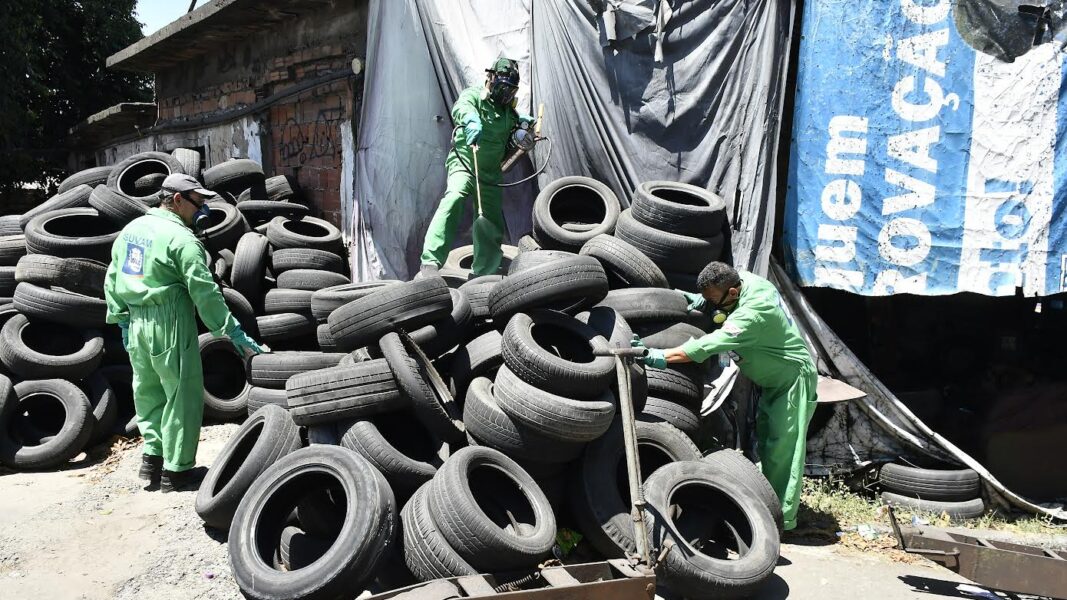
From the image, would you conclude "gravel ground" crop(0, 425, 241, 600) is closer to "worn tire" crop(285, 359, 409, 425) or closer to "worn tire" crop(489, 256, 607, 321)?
"worn tire" crop(285, 359, 409, 425)

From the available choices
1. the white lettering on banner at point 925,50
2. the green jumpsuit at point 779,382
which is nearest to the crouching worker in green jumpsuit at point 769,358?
the green jumpsuit at point 779,382

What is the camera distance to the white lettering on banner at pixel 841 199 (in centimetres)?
622

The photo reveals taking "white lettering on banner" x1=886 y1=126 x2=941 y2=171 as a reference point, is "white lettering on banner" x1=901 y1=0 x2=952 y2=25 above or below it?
above

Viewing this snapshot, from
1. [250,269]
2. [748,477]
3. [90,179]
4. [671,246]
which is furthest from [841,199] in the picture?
[90,179]

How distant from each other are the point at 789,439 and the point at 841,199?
2158mm

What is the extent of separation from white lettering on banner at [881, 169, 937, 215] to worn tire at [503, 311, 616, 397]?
274cm

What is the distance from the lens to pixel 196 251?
523 centimetres

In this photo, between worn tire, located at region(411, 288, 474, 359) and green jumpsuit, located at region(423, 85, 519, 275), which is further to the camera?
green jumpsuit, located at region(423, 85, 519, 275)

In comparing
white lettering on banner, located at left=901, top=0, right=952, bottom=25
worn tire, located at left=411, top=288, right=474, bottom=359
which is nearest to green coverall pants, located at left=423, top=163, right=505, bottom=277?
worn tire, located at left=411, top=288, right=474, bottom=359

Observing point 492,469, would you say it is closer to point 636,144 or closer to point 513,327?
point 513,327

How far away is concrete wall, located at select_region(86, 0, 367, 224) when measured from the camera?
912cm

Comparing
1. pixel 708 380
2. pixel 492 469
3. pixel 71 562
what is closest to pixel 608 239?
pixel 708 380

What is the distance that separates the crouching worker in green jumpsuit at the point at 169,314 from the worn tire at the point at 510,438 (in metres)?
1.95

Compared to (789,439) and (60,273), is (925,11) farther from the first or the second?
(60,273)
